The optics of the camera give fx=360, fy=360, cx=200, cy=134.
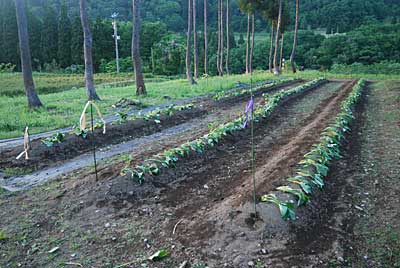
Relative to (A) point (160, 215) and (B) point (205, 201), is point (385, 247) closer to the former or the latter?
(B) point (205, 201)

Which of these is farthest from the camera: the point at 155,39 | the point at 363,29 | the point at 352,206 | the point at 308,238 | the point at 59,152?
the point at 155,39

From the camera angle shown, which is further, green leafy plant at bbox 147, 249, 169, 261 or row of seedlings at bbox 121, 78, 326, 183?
row of seedlings at bbox 121, 78, 326, 183

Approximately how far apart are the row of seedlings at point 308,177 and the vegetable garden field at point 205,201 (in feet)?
0.06


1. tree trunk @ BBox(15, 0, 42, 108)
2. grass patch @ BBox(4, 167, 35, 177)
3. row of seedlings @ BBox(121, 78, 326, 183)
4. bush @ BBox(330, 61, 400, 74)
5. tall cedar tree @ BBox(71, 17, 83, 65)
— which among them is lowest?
grass patch @ BBox(4, 167, 35, 177)

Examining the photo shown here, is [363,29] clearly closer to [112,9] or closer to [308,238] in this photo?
[112,9]

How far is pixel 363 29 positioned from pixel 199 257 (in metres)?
56.9

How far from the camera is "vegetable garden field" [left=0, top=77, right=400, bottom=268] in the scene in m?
3.67

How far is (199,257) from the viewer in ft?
11.6

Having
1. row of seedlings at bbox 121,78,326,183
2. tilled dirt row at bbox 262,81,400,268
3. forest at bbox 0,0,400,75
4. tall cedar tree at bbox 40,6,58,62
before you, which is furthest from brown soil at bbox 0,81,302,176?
tall cedar tree at bbox 40,6,58,62

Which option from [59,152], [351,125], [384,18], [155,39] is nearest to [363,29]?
[384,18]

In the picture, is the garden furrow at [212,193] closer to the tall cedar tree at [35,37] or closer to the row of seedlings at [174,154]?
the row of seedlings at [174,154]

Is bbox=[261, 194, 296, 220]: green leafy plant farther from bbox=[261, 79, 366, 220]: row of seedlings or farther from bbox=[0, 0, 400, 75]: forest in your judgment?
bbox=[0, 0, 400, 75]: forest

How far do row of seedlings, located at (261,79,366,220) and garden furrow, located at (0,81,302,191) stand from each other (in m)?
2.91

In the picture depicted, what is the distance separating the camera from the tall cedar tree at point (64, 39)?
4512 centimetres
